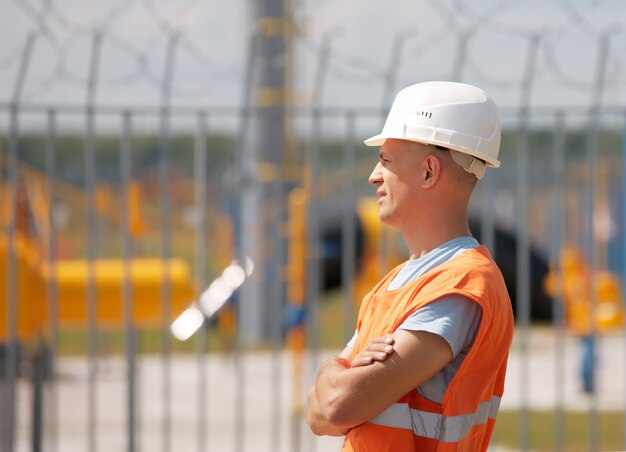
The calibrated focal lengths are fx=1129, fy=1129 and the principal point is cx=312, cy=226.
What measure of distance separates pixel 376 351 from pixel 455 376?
0.58 ft

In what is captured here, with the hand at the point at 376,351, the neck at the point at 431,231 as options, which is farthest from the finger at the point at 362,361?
the neck at the point at 431,231

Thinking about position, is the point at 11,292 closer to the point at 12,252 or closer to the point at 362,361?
A: the point at 12,252

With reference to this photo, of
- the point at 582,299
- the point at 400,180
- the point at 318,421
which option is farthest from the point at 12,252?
A: the point at 582,299

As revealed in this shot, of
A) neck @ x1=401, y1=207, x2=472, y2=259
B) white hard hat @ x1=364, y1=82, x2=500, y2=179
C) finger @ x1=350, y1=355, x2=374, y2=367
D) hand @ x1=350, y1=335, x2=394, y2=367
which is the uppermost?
white hard hat @ x1=364, y1=82, x2=500, y2=179

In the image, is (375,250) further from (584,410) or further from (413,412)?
(413,412)

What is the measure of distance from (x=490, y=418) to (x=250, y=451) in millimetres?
5196

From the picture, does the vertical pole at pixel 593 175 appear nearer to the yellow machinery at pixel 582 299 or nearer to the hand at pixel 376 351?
the yellow machinery at pixel 582 299

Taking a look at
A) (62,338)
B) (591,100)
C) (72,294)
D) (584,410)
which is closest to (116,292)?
(72,294)

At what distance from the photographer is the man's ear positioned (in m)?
2.47

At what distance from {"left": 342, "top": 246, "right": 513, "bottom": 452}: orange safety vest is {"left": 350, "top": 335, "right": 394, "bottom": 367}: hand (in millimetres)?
49

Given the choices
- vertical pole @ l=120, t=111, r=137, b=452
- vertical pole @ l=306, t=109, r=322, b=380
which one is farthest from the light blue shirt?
vertical pole @ l=120, t=111, r=137, b=452

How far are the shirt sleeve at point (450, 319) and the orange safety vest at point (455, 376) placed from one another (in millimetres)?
17

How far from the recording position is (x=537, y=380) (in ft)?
35.2

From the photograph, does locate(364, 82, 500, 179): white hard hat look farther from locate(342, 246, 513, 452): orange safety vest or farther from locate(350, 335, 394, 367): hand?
locate(350, 335, 394, 367): hand
